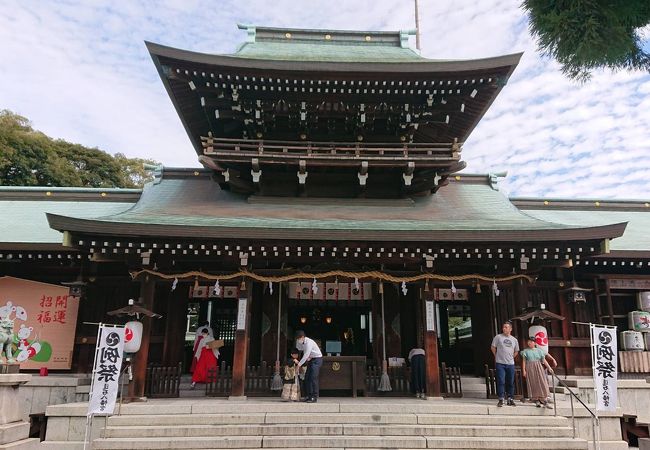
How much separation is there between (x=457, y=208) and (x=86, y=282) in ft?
37.8

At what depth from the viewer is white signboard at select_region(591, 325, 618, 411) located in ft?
29.7

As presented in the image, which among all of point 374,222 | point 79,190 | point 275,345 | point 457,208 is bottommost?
point 275,345

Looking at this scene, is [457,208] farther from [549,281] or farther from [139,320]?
[139,320]

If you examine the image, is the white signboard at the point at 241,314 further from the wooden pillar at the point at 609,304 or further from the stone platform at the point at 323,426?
the wooden pillar at the point at 609,304

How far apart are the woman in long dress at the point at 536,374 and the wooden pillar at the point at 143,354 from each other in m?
9.13

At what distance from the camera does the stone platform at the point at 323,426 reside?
28.9 ft

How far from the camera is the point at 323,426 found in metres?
9.14

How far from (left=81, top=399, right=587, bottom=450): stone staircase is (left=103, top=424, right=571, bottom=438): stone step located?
18mm

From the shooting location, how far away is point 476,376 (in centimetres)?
1409

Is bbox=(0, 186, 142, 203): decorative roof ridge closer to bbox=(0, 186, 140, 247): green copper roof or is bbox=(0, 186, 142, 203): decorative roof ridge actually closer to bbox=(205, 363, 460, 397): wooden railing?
bbox=(0, 186, 140, 247): green copper roof

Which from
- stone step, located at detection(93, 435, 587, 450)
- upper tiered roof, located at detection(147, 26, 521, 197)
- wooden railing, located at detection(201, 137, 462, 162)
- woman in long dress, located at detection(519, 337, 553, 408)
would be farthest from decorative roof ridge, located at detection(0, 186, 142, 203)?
woman in long dress, located at detection(519, 337, 553, 408)

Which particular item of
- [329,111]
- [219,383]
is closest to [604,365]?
[219,383]

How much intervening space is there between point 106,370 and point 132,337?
72.5 inches

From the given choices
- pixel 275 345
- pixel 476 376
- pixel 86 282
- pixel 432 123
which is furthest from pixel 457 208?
pixel 86 282
